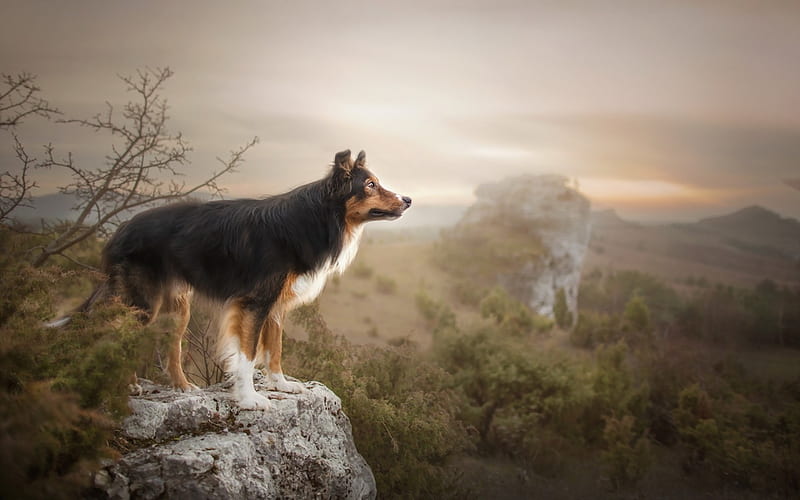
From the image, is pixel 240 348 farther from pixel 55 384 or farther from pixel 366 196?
pixel 366 196

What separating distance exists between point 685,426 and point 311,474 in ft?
46.0

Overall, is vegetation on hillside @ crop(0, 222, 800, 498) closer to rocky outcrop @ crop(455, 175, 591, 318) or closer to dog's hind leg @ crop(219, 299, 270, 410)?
dog's hind leg @ crop(219, 299, 270, 410)

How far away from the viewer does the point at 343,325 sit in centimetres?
2552

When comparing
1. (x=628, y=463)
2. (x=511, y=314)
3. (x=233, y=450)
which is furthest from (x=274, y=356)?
(x=511, y=314)

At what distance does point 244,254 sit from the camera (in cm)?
527

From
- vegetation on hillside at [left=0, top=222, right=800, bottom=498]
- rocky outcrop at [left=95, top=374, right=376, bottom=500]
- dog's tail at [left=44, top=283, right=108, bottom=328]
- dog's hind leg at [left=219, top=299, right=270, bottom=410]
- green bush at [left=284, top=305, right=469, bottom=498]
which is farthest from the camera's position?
green bush at [left=284, top=305, right=469, bottom=498]

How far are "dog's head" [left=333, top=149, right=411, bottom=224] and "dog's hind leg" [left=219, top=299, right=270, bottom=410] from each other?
4.60 feet

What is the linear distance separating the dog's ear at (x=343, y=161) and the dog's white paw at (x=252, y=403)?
2345 mm

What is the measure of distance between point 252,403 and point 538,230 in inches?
1503

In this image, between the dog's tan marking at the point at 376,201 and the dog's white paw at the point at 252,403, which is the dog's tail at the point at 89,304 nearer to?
the dog's white paw at the point at 252,403

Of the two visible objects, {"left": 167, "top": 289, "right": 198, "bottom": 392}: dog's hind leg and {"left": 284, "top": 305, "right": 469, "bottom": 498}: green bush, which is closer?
{"left": 167, "top": 289, "right": 198, "bottom": 392}: dog's hind leg

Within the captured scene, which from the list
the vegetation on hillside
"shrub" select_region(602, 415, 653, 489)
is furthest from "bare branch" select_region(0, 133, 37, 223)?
"shrub" select_region(602, 415, 653, 489)

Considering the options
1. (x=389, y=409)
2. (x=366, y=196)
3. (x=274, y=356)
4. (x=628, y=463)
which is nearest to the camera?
(x=366, y=196)

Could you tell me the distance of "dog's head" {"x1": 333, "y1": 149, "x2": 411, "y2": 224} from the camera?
5426 mm
